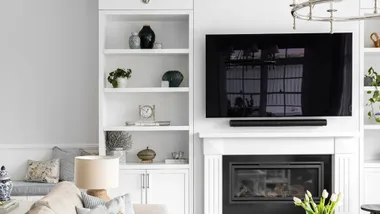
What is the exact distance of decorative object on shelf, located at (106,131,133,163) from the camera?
600 centimetres

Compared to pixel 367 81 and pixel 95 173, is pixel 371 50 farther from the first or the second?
pixel 95 173

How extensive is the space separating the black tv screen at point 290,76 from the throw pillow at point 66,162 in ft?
5.19

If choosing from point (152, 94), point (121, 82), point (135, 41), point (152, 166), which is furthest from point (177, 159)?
point (135, 41)

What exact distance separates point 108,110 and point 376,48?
9.57 ft

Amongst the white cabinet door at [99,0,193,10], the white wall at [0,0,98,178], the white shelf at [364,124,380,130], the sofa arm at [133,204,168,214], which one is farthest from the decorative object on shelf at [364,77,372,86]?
the white wall at [0,0,98,178]

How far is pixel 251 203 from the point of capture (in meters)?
5.86

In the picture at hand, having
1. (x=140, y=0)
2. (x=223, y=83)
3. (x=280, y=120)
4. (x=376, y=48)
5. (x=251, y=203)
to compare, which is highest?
(x=140, y=0)

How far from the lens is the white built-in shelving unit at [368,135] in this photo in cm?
583

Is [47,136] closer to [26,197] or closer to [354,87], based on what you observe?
[26,197]

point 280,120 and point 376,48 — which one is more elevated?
point 376,48

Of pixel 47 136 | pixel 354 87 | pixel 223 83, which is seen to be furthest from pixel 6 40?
pixel 354 87

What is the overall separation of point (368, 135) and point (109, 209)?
3644mm

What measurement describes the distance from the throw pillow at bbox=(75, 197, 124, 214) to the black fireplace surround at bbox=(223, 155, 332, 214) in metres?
2.32

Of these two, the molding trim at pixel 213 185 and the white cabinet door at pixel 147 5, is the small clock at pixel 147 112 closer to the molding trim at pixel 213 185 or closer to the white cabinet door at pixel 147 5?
the molding trim at pixel 213 185
